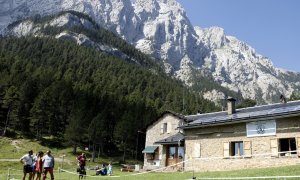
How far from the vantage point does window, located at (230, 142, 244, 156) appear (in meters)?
29.2

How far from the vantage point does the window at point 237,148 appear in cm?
2917

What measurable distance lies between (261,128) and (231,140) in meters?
2.95

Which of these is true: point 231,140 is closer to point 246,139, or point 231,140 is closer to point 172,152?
point 246,139

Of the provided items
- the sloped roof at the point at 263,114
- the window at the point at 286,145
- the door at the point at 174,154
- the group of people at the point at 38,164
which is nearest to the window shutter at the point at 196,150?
the sloped roof at the point at 263,114

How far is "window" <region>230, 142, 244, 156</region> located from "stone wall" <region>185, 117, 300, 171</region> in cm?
43

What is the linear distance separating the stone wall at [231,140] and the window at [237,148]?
435mm

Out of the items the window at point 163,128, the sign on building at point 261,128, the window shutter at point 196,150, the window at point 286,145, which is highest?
the window at point 163,128

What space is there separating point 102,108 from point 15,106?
20.4 meters

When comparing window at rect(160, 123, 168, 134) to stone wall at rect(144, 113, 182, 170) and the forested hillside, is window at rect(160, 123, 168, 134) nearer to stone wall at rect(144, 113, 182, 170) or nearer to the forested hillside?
stone wall at rect(144, 113, 182, 170)

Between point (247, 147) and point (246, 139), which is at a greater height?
point (246, 139)

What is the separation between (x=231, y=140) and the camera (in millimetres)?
29609

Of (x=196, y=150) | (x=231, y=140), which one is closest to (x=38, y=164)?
(x=231, y=140)

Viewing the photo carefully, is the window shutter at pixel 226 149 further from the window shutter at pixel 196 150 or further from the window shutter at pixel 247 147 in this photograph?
the window shutter at pixel 196 150

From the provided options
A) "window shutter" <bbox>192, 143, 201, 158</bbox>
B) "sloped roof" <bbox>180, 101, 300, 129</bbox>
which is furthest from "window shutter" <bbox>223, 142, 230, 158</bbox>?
"window shutter" <bbox>192, 143, 201, 158</bbox>
